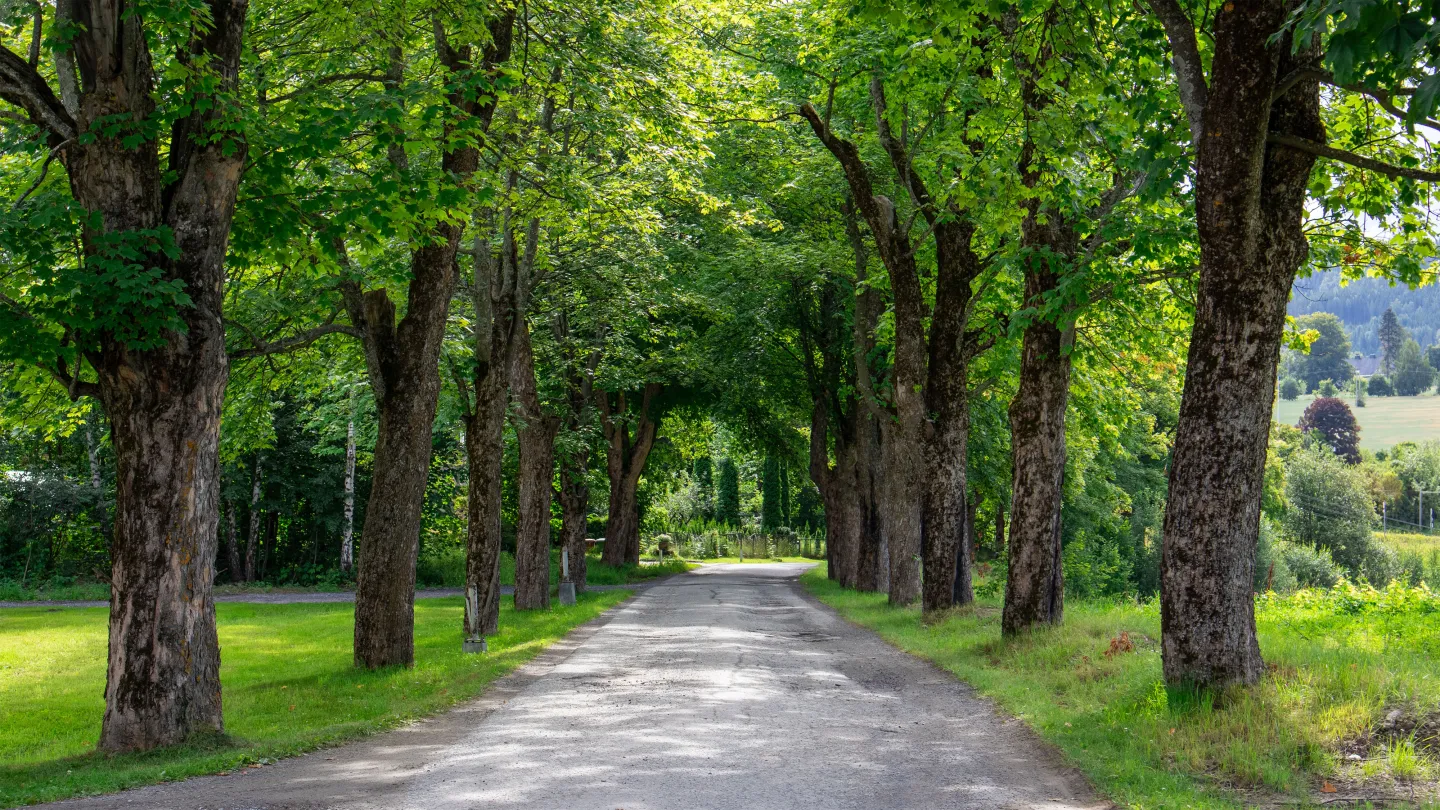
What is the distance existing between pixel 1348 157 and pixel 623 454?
32234mm

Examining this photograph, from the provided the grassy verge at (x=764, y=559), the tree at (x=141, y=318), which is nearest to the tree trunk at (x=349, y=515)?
the tree at (x=141, y=318)

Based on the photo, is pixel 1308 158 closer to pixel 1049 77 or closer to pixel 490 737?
pixel 1049 77

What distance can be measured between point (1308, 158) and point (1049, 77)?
2856 millimetres

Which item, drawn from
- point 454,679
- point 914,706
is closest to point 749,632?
point 454,679

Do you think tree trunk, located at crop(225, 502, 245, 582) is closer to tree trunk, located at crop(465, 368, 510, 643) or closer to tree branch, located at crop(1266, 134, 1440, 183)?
tree trunk, located at crop(465, 368, 510, 643)

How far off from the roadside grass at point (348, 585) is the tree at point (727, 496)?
4930cm

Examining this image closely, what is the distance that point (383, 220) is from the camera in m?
10.2

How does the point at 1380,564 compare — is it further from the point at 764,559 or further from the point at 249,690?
the point at 249,690

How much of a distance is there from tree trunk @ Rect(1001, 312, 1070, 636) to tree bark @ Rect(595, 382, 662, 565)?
70.4ft

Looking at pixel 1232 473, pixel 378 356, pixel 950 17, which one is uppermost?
pixel 950 17

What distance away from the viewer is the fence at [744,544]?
269 feet

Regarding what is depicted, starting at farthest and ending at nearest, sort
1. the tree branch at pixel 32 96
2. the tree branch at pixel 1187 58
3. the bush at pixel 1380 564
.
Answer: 1. the bush at pixel 1380 564
2. the tree branch at pixel 1187 58
3. the tree branch at pixel 32 96

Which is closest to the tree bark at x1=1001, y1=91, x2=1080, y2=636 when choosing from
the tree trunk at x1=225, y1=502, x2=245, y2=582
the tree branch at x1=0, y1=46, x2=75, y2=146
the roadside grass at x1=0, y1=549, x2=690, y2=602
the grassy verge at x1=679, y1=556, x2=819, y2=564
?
the tree branch at x1=0, y1=46, x2=75, y2=146

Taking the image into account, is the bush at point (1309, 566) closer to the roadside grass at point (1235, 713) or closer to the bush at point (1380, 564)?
the bush at point (1380, 564)
